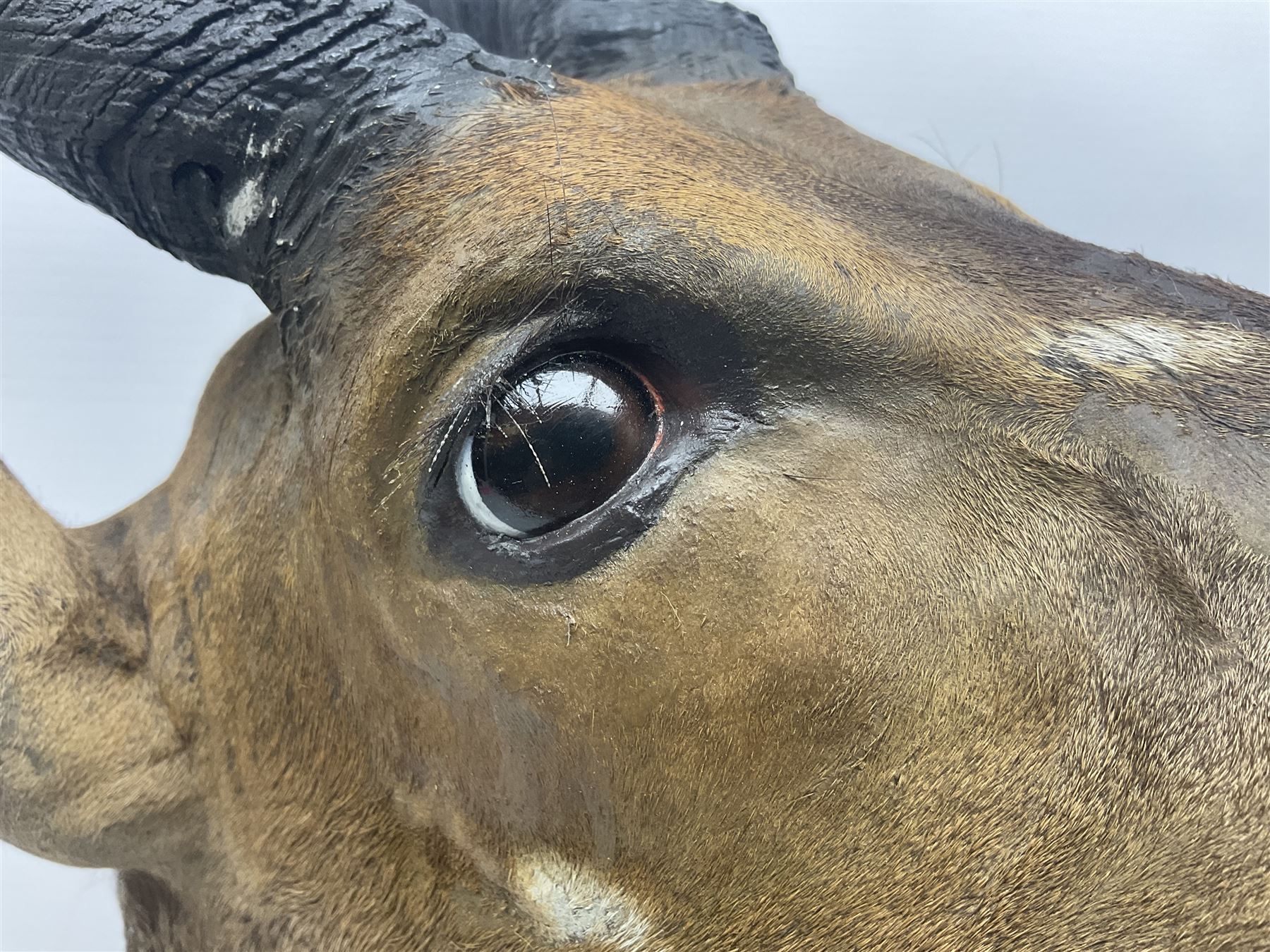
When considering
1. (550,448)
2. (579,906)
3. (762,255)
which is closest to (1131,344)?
(762,255)

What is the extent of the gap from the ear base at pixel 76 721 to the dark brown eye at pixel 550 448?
22.1 inches

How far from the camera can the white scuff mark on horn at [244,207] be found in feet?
3.66

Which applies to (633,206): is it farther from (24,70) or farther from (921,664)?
(24,70)

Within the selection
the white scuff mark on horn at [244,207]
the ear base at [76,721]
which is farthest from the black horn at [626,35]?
the ear base at [76,721]

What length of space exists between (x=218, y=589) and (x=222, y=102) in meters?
0.59

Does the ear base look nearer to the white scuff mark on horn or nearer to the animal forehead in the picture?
the white scuff mark on horn

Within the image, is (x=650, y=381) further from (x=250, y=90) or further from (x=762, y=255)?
(x=250, y=90)

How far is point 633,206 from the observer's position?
986 mm

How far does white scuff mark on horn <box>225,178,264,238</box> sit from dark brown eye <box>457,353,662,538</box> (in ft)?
1.24

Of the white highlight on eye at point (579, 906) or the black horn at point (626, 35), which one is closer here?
the white highlight on eye at point (579, 906)

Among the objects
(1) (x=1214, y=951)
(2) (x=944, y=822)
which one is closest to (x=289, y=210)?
(2) (x=944, y=822)

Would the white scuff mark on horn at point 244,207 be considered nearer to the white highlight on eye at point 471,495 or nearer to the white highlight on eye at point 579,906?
the white highlight on eye at point 471,495

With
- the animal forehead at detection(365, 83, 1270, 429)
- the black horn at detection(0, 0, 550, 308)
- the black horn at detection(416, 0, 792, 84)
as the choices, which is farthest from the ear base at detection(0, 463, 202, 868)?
the black horn at detection(416, 0, 792, 84)

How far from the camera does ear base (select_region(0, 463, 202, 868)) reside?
116 centimetres
